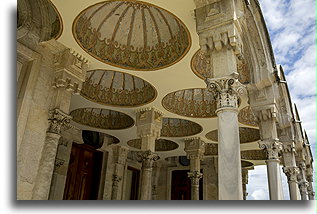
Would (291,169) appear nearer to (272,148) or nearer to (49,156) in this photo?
(272,148)

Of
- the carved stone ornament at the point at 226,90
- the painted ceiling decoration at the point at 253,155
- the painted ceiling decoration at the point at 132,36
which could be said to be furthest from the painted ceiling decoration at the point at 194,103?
the carved stone ornament at the point at 226,90

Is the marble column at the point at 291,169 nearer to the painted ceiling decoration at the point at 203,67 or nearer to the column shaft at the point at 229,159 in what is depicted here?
the painted ceiling decoration at the point at 203,67

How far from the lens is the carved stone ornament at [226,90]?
4.05 m

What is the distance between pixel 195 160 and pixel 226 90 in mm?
8170

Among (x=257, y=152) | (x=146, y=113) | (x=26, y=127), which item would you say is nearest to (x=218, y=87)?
(x=26, y=127)

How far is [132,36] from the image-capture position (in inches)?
293

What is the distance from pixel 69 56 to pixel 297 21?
15.3 ft

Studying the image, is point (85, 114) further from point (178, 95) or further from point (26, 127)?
point (26, 127)

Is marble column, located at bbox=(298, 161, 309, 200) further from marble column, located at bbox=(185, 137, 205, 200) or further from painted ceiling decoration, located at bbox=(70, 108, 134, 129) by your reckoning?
painted ceiling decoration, located at bbox=(70, 108, 134, 129)

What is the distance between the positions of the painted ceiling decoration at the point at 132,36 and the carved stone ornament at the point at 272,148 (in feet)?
9.17

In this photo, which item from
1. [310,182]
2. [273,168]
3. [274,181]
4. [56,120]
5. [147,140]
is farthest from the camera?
[310,182]

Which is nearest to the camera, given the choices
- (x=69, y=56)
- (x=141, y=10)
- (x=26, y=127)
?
(x=26, y=127)

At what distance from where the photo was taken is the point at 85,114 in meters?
11.1

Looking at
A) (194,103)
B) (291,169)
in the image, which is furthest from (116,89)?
(291,169)
